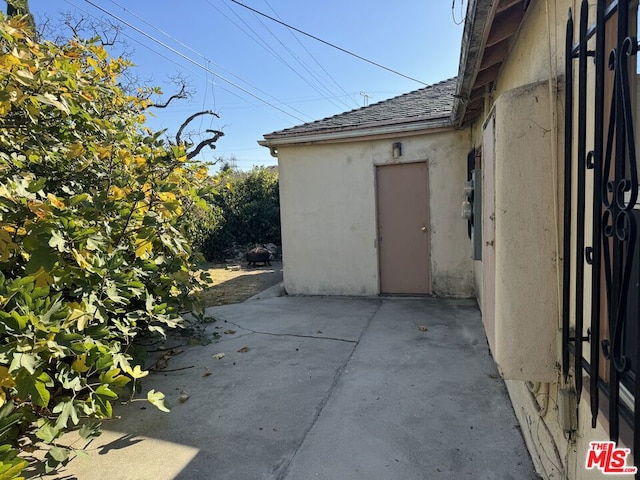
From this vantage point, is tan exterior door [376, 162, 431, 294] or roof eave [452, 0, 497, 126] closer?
roof eave [452, 0, 497, 126]

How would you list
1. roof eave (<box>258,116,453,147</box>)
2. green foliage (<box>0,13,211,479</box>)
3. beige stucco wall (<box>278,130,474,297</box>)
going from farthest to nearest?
beige stucco wall (<box>278,130,474,297</box>)
roof eave (<box>258,116,453,147</box>)
green foliage (<box>0,13,211,479</box>)

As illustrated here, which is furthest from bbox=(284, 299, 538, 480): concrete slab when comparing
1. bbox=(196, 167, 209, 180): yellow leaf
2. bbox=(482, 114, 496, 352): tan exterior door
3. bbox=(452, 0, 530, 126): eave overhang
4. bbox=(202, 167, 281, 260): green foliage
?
bbox=(202, 167, 281, 260): green foliage

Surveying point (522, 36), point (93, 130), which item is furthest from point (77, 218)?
point (522, 36)

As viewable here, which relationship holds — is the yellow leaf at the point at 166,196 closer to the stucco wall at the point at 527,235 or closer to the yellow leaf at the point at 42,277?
the yellow leaf at the point at 42,277

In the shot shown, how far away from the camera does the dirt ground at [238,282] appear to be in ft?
25.9

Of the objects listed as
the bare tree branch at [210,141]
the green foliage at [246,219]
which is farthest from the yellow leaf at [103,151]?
the bare tree branch at [210,141]

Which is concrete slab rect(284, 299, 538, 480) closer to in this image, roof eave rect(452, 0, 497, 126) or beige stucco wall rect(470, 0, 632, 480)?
beige stucco wall rect(470, 0, 632, 480)

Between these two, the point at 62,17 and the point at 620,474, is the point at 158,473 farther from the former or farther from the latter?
the point at 62,17

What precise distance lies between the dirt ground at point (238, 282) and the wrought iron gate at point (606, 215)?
5.74m

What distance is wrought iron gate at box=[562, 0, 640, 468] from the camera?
121 cm

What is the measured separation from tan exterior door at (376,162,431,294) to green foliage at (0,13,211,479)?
13.2 feet

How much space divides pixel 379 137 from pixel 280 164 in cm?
205

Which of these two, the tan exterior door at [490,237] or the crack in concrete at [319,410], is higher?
the tan exterior door at [490,237]

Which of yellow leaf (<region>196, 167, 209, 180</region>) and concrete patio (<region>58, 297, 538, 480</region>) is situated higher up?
yellow leaf (<region>196, 167, 209, 180</region>)
